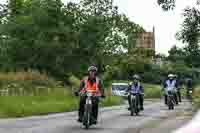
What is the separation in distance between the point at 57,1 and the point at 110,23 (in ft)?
35.4

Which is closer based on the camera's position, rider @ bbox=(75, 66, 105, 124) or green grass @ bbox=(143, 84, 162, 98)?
rider @ bbox=(75, 66, 105, 124)

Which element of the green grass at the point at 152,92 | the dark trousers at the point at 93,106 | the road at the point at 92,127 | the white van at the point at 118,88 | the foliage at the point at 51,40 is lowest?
the green grass at the point at 152,92

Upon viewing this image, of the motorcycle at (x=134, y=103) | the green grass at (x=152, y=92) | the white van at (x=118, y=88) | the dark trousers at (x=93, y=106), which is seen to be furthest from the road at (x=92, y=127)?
the green grass at (x=152, y=92)

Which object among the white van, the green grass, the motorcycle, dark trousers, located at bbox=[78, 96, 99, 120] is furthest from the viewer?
the green grass

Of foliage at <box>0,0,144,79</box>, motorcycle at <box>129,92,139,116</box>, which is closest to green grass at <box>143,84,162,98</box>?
foliage at <box>0,0,144,79</box>

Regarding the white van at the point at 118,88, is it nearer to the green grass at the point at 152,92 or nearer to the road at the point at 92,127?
the green grass at the point at 152,92

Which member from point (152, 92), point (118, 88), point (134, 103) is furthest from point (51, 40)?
point (134, 103)

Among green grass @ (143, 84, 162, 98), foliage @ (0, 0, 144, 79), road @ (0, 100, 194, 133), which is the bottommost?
green grass @ (143, 84, 162, 98)

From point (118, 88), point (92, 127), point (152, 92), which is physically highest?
point (92, 127)

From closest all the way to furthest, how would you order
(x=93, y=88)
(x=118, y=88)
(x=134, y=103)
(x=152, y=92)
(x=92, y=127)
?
(x=93, y=88), (x=92, y=127), (x=134, y=103), (x=118, y=88), (x=152, y=92)

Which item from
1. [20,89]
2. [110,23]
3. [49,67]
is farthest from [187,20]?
[110,23]

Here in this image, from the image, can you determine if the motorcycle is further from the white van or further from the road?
the white van

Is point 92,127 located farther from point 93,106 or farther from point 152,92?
point 152,92

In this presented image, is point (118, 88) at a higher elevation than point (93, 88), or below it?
below
